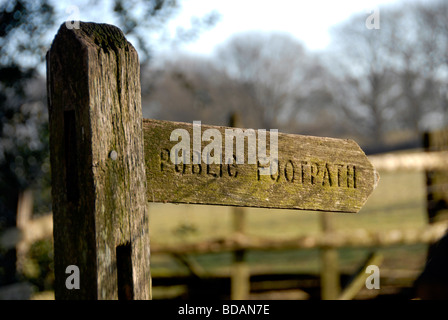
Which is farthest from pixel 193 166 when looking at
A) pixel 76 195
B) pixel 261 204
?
pixel 76 195

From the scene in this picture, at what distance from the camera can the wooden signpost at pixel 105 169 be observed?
1174mm

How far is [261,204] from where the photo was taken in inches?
60.4

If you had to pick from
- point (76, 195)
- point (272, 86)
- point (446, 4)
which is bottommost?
point (76, 195)

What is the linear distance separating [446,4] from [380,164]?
37.6 meters

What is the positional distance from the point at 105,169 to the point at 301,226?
49.7 feet

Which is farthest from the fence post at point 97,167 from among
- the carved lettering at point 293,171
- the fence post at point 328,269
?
the fence post at point 328,269

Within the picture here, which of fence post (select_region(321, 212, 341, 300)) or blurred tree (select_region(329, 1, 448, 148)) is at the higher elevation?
blurred tree (select_region(329, 1, 448, 148))

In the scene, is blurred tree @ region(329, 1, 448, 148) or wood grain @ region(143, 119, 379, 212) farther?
blurred tree @ region(329, 1, 448, 148)

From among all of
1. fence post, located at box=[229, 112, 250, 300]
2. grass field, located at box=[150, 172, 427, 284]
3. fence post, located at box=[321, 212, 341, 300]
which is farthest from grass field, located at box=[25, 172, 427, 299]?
fence post, located at box=[229, 112, 250, 300]

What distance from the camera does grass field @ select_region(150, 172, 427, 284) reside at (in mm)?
9531

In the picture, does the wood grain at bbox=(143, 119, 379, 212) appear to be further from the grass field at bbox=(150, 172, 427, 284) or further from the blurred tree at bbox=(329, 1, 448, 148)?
the blurred tree at bbox=(329, 1, 448, 148)

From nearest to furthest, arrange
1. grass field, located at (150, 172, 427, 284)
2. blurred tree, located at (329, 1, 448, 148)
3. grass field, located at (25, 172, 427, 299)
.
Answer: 1. grass field, located at (25, 172, 427, 299)
2. grass field, located at (150, 172, 427, 284)
3. blurred tree, located at (329, 1, 448, 148)

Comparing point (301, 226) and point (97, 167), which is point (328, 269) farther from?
point (301, 226)
